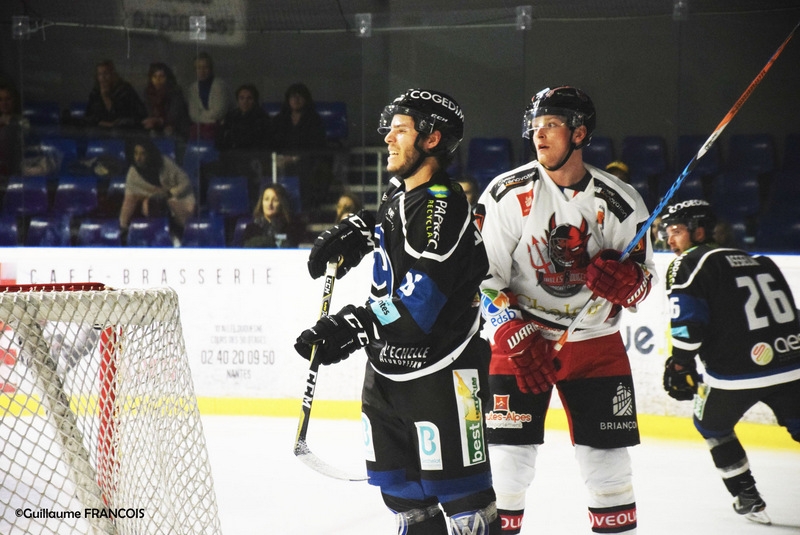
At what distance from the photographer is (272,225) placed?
595 centimetres

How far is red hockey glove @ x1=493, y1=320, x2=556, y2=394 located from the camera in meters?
2.69

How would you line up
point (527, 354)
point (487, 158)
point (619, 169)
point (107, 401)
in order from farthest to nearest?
point (487, 158), point (619, 169), point (527, 354), point (107, 401)

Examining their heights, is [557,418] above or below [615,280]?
below

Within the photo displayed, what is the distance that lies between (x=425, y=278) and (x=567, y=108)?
0.74 metres

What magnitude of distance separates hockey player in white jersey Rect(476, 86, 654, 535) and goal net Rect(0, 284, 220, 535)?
35.5 inches

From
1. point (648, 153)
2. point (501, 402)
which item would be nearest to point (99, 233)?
point (648, 153)

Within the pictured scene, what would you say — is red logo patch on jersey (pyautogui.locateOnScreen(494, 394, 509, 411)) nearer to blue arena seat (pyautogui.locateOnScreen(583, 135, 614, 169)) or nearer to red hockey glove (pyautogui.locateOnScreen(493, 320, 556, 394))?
red hockey glove (pyautogui.locateOnScreen(493, 320, 556, 394))

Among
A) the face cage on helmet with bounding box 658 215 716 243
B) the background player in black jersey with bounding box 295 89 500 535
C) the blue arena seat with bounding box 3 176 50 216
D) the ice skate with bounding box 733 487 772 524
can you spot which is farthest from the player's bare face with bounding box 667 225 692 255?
the blue arena seat with bounding box 3 176 50 216

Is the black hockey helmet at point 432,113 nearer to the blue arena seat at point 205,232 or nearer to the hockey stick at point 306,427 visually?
the hockey stick at point 306,427

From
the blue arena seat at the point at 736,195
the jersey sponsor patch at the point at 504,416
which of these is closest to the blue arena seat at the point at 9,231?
the blue arena seat at the point at 736,195

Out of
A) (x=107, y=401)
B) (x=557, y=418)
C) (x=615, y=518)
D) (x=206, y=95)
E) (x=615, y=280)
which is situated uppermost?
(x=206, y=95)

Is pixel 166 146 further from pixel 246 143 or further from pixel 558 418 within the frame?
pixel 558 418

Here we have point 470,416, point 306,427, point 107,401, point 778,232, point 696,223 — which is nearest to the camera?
point 107,401

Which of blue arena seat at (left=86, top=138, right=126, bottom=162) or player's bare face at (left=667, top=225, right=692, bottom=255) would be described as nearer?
player's bare face at (left=667, top=225, right=692, bottom=255)
